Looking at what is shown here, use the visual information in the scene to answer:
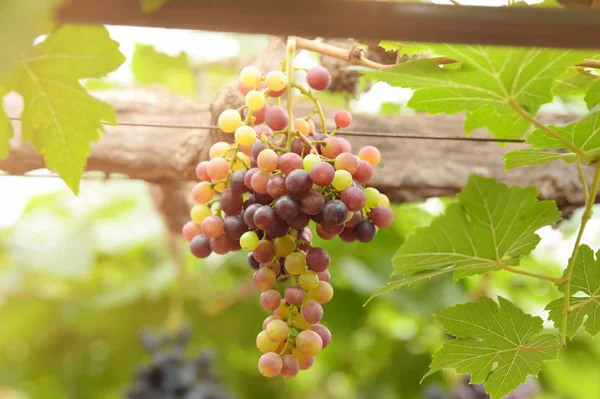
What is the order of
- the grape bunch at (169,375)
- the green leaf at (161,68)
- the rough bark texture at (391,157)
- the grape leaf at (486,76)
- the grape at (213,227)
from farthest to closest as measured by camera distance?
the green leaf at (161,68) → the grape bunch at (169,375) → the rough bark texture at (391,157) → the grape at (213,227) → the grape leaf at (486,76)

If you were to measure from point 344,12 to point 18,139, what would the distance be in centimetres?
88

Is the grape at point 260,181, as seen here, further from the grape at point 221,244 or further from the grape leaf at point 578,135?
the grape leaf at point 578,135

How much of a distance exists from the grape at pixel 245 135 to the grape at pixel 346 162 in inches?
3.8

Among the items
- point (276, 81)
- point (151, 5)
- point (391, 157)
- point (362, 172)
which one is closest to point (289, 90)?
point (276, 81)

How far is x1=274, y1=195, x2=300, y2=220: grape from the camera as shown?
58 cm

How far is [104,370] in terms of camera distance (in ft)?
6.97

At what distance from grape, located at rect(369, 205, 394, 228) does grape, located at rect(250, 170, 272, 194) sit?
0.45 ft

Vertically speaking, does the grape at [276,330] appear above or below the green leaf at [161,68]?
above

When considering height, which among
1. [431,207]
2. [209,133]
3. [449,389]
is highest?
[209,133]

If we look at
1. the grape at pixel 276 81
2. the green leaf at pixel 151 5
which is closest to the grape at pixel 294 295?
the grape at pixel 276 81

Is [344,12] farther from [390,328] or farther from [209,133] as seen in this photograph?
[390,328]

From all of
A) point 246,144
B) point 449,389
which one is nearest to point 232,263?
point 449,389

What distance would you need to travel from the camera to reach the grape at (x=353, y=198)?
60 cm

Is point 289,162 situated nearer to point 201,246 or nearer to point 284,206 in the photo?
point 284,206
